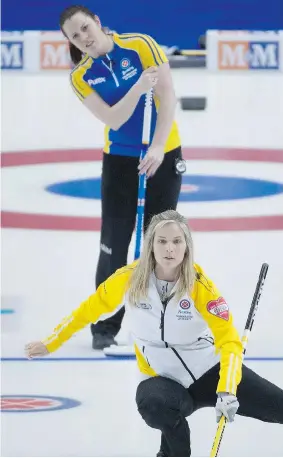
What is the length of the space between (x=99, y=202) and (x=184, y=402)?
4.75 meters

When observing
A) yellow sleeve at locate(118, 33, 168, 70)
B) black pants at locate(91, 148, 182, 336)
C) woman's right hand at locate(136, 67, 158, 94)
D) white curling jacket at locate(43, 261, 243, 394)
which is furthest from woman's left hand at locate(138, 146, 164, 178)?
white curling jacket at locate(43, 261, 243, 394)

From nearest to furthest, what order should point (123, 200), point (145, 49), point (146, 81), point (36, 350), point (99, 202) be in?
point (36, 350) → point (146, 81) → point (145, 49) → point (123, 200) → point (99, 202)

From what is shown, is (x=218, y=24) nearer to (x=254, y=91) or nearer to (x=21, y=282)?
(x=254, y=91)

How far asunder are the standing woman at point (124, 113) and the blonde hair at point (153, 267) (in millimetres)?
1318

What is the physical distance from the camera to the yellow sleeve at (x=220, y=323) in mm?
3936

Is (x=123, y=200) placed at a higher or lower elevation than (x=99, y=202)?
higher

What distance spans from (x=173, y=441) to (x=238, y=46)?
463 inches

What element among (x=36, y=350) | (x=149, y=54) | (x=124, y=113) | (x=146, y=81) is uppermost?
(x=149, y=54)

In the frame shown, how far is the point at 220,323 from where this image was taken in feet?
13.1

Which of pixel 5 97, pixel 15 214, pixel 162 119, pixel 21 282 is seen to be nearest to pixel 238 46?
pixel 5 97

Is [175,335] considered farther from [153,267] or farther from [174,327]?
[153,267]

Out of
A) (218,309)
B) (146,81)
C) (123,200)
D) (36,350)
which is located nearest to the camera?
(218,309)

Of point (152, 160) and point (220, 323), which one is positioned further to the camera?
point (152, 160)

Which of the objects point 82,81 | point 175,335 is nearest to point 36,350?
point 175,335
